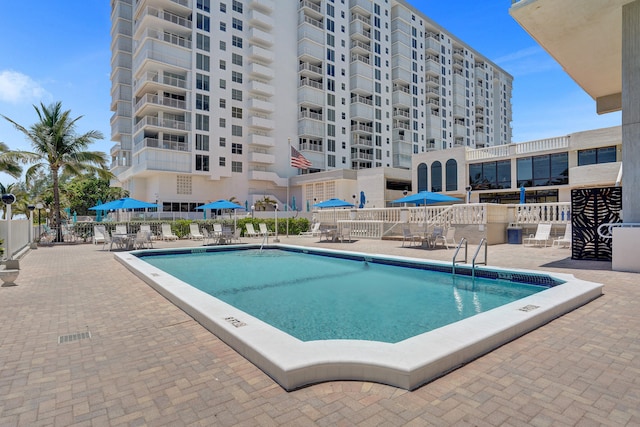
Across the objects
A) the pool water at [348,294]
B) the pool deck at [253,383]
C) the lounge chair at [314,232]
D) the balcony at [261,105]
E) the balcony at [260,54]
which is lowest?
the pool water at [348,294]

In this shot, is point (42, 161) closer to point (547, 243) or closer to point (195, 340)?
point (195, 340)

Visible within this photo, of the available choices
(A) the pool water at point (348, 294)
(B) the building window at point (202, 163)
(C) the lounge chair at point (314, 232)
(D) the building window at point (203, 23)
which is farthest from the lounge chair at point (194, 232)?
(D) the building window at point (203, 23)

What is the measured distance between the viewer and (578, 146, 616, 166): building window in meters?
26.7

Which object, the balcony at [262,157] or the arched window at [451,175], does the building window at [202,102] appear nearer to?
the balcony at [262,157]

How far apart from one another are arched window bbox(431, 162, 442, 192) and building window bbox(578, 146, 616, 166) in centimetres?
1159

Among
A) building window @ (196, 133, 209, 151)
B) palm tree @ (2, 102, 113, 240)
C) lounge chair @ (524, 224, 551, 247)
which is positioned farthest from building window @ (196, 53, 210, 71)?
lounge chair @ (524, 224, 551, 247)

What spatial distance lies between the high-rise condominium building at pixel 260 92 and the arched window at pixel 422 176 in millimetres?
11987

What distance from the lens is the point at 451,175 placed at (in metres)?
35.8

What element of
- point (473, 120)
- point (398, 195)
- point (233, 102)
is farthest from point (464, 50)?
point (233, 102)

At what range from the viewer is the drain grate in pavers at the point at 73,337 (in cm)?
443

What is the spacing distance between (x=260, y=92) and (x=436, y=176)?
21.8 meters

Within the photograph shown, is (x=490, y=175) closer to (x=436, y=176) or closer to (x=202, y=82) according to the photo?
(x=436, y=176)

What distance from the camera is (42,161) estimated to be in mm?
22562

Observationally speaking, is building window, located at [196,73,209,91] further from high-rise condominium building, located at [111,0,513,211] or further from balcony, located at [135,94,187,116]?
balcony, located at [135,94,187,116]
